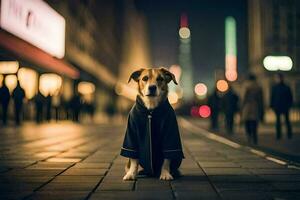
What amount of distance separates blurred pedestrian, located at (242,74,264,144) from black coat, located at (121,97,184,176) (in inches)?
290

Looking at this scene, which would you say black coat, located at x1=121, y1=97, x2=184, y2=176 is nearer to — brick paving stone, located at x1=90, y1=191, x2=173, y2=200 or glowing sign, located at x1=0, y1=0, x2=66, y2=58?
brick paving stone, located at x1=90, y1=191, x2=173, y2=200

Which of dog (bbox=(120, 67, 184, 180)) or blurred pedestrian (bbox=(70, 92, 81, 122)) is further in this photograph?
blurred pedestrian (bbox=(70, 92, 81, 122))

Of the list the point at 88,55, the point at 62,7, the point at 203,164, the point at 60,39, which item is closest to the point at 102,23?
the point at 88,55

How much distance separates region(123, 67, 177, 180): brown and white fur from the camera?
575 cm

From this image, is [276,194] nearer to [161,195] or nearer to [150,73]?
[161,195]

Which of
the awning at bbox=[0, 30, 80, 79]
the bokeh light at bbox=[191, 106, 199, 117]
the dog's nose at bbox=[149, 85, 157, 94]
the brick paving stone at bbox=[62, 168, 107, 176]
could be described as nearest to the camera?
the dog's nose at bbox=[149, 85, 157, 94]

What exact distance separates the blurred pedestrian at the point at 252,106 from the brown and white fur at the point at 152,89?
7396mm

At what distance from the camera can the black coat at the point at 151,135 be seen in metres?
5.93

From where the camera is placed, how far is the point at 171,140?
596 cm

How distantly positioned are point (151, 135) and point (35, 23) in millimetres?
24652

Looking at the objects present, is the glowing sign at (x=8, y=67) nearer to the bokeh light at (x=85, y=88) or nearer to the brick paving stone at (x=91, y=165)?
the brick paving stone at (x=91, y=165)

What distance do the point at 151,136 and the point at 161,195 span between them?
113 centimetres

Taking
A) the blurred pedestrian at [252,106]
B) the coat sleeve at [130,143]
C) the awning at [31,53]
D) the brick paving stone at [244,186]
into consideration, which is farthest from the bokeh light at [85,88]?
the brick paving stone at [244,186]

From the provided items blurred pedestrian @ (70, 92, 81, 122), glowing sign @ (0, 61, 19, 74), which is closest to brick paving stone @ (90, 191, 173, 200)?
glowing sign @ (0, 61, 19, 74)
